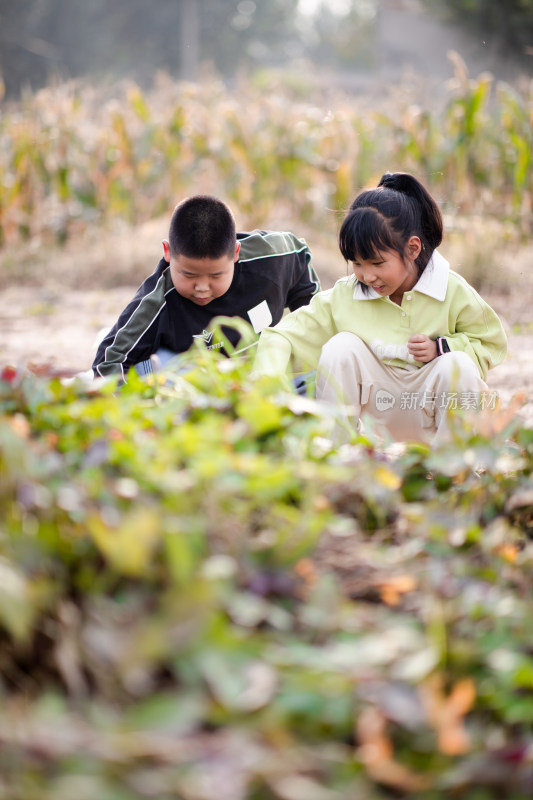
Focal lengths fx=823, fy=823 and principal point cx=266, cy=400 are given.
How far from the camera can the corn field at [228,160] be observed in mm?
7113

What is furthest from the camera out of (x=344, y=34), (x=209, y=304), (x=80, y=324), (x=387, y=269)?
(x=344, y=34)

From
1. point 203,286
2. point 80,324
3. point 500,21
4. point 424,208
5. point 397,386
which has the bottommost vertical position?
point 80,324

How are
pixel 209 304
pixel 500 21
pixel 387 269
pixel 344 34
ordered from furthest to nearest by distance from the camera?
pixel 344 34, pixel 500 21, pixel 209 304, pixel 387 269

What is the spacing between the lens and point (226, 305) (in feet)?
10.0

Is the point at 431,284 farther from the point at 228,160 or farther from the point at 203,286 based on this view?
the point at 228,160

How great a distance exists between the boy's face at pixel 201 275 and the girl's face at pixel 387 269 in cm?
47

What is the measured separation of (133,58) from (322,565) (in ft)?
107

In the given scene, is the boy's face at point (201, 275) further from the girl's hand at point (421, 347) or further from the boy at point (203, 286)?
the girl's hand at point (421, 347)

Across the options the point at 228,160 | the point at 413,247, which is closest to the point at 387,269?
the point at 413,247

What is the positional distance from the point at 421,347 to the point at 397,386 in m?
0.16

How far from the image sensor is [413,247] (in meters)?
2.57

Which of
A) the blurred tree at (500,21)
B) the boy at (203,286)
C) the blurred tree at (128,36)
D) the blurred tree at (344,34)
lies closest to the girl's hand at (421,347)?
the boy at (203,286)

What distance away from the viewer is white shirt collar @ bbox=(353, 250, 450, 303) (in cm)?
257

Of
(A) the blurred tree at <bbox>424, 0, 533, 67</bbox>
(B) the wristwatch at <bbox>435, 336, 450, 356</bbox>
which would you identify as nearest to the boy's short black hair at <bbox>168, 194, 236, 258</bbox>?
(B) the wristwatch at <bbox>435, 336, 450, 356</bbox>
